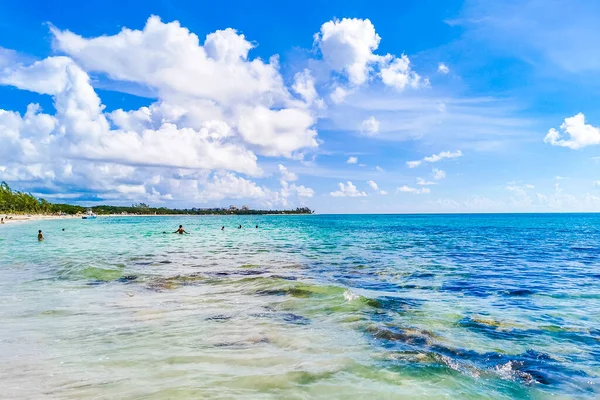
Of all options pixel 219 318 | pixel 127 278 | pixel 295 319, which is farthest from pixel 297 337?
pixel 127 278

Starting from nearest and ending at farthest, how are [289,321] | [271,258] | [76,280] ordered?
[289,321], [76,280], [271,258]

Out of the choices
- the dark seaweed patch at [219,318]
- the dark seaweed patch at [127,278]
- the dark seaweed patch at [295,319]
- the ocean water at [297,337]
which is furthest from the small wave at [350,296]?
the dark seaweed patch at [127,278]

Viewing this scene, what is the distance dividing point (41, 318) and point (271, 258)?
69.8 feet

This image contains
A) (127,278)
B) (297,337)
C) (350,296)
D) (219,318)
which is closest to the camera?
(297,337)

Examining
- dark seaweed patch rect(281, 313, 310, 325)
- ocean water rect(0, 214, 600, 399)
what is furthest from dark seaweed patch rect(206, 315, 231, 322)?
dark seaweed patch rect(281, 313, 310, 325)

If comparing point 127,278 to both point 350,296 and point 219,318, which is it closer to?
point 219,318

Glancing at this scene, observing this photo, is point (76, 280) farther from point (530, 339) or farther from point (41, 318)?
point (530, 339)

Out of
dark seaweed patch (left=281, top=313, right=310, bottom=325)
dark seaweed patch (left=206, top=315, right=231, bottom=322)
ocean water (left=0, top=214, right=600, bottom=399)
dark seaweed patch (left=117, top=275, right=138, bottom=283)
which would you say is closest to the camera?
ocean water (left=0, top=214, right=600, bottom=399)

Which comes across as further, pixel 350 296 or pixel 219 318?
pixel 350 296

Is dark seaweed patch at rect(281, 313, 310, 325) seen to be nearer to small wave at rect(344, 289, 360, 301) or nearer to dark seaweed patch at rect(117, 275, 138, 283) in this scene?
small wave at rect(344, 289, 360, 301)

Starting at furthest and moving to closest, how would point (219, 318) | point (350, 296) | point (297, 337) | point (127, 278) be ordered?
1. point (127, 278)
2. point (350, 296)
3. point (219, 318)
4. point (297, 337)

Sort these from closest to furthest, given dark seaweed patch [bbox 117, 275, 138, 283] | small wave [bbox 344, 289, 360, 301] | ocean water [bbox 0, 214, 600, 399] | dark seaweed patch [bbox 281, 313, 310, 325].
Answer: ocean water [bbox 0, 214, 600, 399]
dark seaweed patch [bbox 281, 313, 310, 325]
small wave [bbox 344, 289, 360, 301]
dark seaweed patch [bbox 117, 275, 138, 283]

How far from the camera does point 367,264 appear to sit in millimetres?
30109

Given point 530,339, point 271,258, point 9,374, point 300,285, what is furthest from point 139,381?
point 271,258
